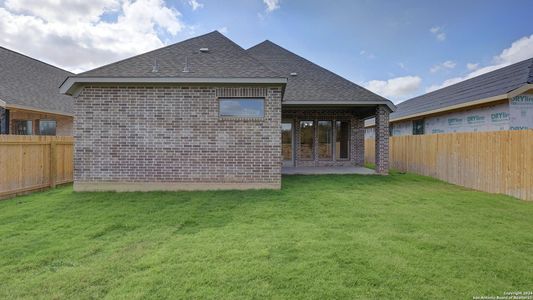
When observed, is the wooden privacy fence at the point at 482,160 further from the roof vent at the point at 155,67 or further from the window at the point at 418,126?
the roof vent at the point at 155,67

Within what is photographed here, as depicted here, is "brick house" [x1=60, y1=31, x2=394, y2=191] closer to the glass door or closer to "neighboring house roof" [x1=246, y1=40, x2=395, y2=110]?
"neighboring house roof" [x1=246, y1=40, x2=395, y2=110]

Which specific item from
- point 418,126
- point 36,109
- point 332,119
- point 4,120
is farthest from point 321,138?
point 4,120

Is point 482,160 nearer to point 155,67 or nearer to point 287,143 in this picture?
point 287,143

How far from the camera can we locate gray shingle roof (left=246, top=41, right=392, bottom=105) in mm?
11469

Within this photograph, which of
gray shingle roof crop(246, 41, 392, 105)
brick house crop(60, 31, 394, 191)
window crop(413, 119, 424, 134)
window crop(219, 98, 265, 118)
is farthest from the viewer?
window crop(413, 119, 424, 134)

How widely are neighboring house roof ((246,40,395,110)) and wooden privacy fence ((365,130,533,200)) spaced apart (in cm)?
262

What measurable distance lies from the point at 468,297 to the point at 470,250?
138cm

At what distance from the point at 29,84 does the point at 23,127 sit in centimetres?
216

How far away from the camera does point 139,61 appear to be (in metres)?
8.68

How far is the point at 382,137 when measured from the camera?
37.5ft

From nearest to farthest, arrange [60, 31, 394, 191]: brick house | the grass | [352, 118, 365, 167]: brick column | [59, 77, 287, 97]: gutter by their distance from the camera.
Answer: the grass < [59, 77, 287, 97]: gutter < [60, 31, 394, 191]: brick house < [352, 118, 365, 167]: brick column

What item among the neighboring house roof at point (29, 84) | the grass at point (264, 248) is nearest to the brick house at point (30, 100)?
the neighboring house roof at point (29, 84)

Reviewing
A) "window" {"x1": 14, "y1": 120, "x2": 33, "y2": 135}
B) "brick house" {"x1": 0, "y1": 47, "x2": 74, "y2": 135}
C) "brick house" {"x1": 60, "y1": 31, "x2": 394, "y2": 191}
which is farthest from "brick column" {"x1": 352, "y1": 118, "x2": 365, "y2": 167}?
"window" {"x1": 14, "y1": 120, "x2": 33, "y2": 135}

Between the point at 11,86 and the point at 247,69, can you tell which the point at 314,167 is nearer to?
the point at 247,69
